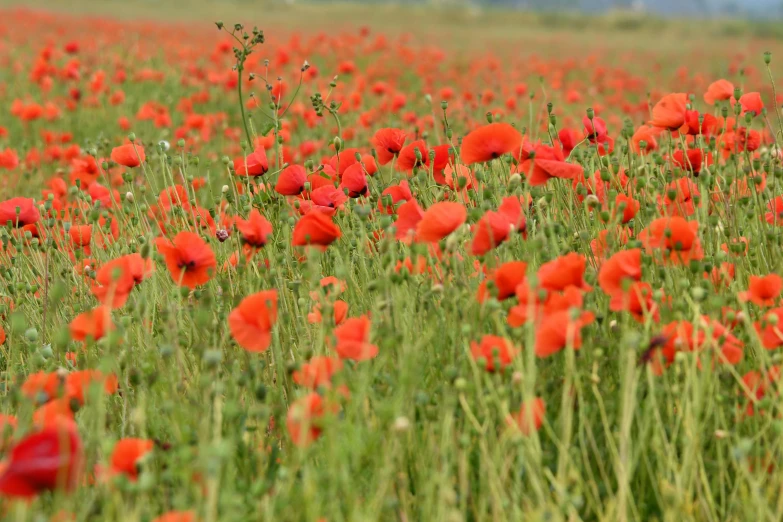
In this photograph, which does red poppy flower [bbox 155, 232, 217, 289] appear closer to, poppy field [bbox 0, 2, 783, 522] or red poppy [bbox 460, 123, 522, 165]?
poppy field [bbox 0, 2, 783, 522]

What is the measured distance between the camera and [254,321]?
1.65 metres

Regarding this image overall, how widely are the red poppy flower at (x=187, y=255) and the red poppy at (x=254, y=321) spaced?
0.30 metres

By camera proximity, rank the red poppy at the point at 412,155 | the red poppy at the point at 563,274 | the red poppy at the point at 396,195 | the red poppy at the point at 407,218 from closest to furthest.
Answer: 1. the red poppy at the point at 563,274
2. the red poppy at the point at 407,218
3. the red poppy at the point at 396,195
4. the red poppy at the point at 412,155

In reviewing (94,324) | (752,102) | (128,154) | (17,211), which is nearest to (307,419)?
(94,324)

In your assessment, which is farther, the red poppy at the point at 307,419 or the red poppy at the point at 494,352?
the red poppy at the point at 494,352

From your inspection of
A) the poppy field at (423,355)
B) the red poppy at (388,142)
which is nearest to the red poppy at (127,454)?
the poppy field at (423,355)

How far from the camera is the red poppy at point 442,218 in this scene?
1769 millimetres

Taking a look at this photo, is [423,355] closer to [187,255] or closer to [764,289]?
[187,255]

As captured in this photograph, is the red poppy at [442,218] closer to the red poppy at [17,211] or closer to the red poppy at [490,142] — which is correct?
the red poppy at [490,142]

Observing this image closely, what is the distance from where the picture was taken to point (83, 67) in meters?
6.82

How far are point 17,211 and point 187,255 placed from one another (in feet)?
2.57

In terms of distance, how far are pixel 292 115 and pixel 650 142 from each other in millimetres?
3509

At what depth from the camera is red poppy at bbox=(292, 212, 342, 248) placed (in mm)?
1898

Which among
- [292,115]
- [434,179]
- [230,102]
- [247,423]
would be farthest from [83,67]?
[247,423]
